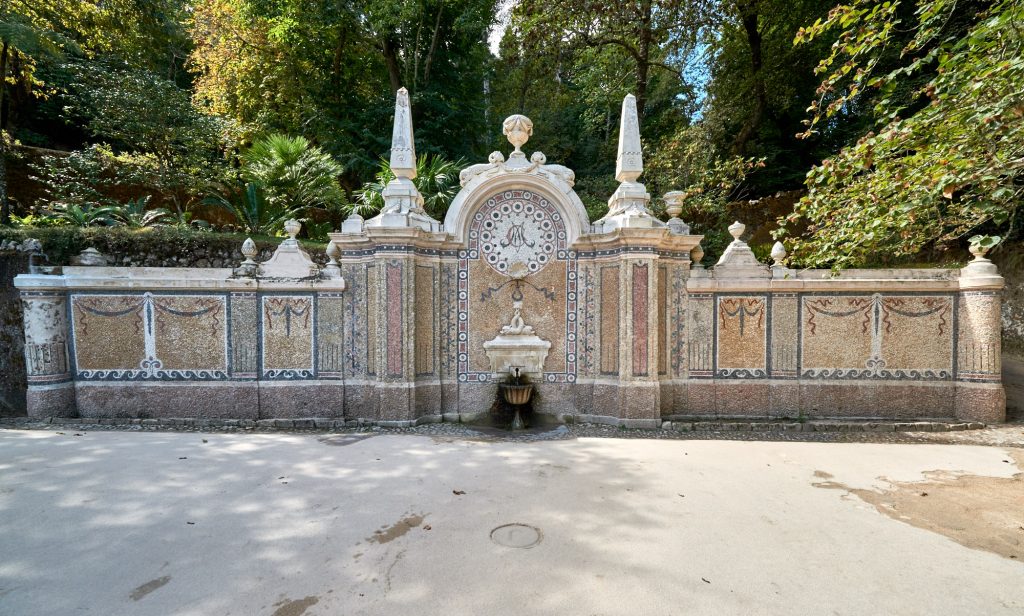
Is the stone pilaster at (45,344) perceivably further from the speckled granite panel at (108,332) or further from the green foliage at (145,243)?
the green foliage at (145,243)

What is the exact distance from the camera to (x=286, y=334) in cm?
625

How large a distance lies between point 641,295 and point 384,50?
1427cm

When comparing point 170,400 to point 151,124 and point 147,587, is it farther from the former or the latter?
point 151,124

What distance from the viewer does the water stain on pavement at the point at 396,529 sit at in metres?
2.94

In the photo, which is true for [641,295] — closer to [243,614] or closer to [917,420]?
[917,420]

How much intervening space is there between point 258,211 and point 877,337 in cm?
1265

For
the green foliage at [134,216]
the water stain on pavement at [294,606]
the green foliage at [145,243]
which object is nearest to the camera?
the water stain on pavement at [294,606]

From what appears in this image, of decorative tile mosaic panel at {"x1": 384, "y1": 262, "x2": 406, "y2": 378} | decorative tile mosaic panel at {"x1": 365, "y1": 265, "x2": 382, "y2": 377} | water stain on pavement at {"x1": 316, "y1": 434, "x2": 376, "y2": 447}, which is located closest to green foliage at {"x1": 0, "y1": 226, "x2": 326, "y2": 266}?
decorative tile mosaic panel at {"x1": 365, "y1": 265, "x2": 382, "y2": 377}

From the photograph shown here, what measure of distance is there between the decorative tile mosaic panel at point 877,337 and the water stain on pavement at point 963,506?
7.22ft

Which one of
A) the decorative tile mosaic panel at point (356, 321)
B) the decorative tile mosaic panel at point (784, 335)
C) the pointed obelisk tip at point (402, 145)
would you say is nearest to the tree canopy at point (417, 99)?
the decorative tile mosaic panel at point (784, 335)

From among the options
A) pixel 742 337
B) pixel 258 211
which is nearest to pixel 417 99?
pixel 258 211

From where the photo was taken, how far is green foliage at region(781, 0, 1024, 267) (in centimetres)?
364

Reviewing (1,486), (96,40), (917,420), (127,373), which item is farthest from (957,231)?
(96,40)

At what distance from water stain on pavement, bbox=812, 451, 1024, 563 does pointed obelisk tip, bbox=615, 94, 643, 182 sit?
444cm
